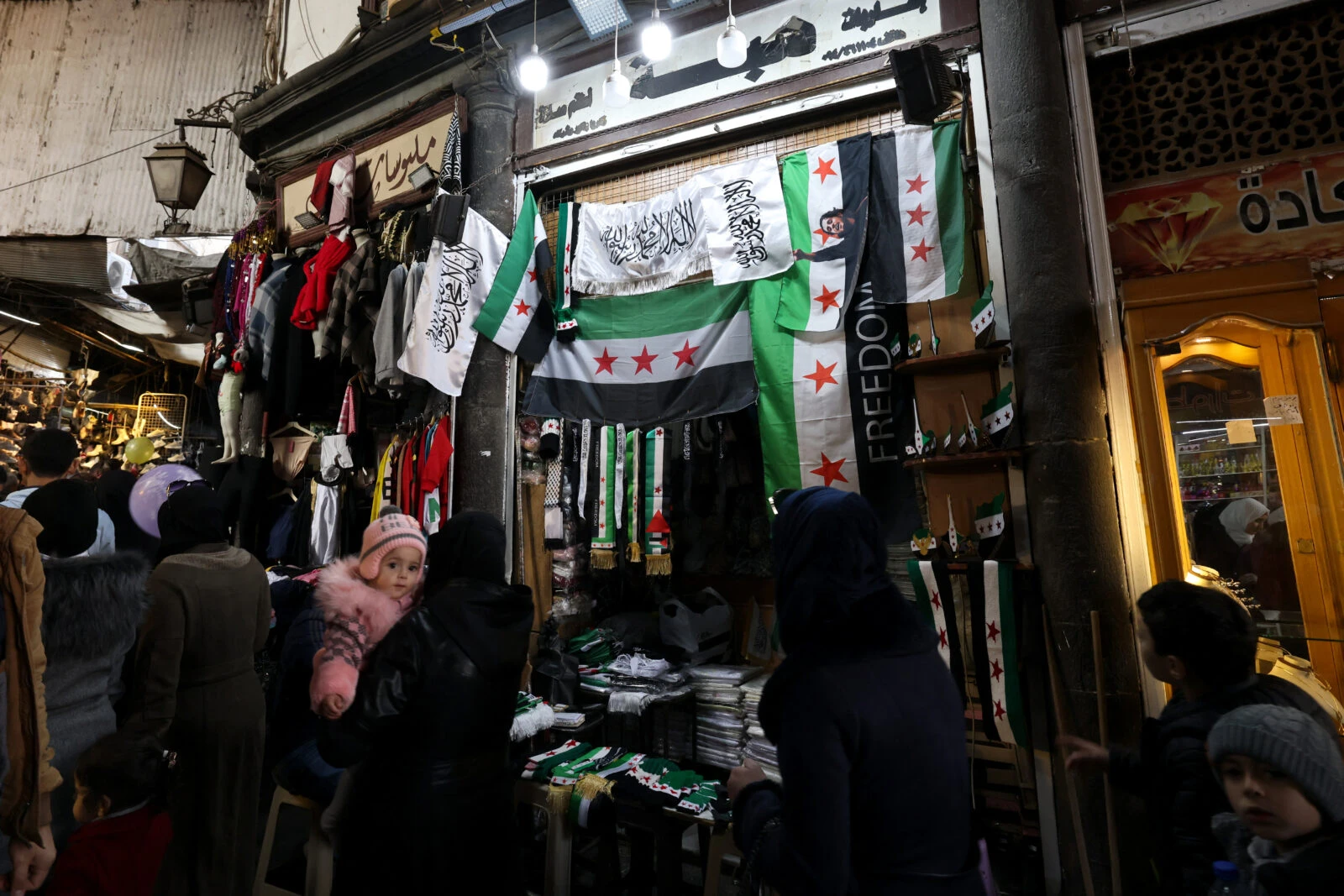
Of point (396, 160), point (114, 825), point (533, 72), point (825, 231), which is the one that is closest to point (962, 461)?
point (825, 231)

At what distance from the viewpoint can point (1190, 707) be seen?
87.9 inches

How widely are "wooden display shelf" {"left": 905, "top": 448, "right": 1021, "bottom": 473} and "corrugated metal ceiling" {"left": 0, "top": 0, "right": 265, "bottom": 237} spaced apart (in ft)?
44.4

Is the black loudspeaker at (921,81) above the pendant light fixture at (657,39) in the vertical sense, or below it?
below

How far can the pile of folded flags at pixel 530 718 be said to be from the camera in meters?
3.93

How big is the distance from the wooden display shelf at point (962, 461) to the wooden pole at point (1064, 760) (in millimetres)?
794

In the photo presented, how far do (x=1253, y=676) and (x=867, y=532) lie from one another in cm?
161

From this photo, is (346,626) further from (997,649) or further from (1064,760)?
(1064,760)

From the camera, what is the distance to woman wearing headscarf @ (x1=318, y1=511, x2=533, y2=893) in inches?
94.1

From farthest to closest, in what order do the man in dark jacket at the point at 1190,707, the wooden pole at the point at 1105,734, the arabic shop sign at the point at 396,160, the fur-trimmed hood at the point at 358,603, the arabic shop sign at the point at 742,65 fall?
the arabic shop sign at the point at 396,160
the arabic shop sign at the point at 742,65
the wooden pole at the point at 1105,734
the fur-trimmed hood at the point at 358,603
the man in dark jacket at the point at 1190,707

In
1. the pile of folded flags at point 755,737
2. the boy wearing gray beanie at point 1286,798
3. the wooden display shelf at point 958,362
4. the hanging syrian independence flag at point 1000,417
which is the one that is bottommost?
the pile of folded flags at point 755,737

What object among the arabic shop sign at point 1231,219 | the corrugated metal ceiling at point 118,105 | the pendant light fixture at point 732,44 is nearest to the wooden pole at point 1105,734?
the arabic shop sign at point 1231,219

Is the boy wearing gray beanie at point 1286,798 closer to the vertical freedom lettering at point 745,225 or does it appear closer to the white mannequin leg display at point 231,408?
the vertical freedom lettering at point 745,225

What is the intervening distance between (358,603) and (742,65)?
13.8ft

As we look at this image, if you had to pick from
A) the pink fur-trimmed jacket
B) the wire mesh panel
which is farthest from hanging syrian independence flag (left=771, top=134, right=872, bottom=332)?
the wire mesh panel
